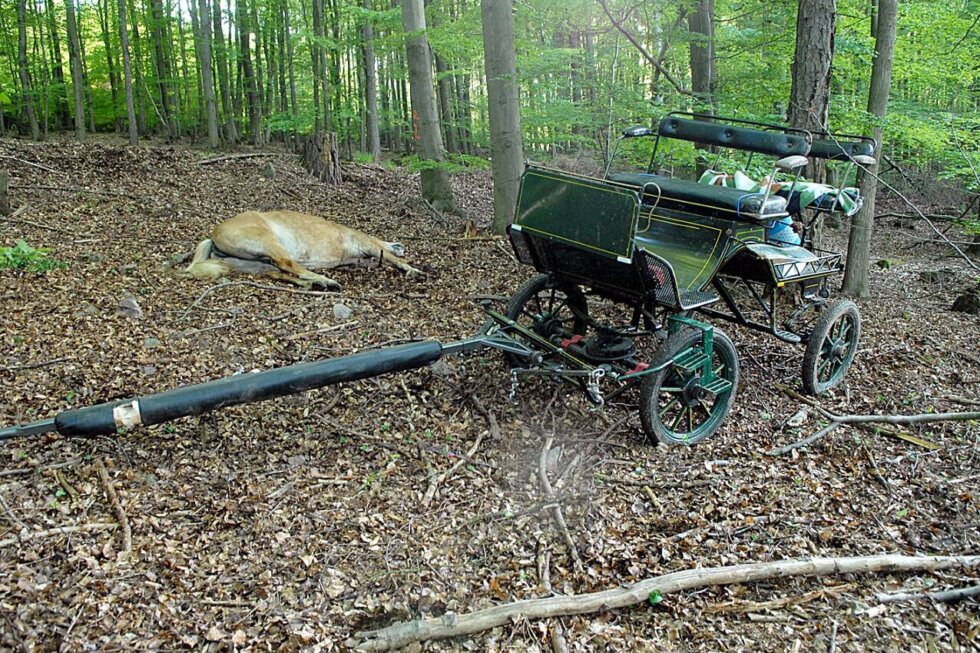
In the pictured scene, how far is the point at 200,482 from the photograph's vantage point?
3.67 meters

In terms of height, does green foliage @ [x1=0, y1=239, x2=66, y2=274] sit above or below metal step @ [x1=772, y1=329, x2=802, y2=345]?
above

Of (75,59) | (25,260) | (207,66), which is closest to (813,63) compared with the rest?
(25,260)

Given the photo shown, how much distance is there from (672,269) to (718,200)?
0.96 meters

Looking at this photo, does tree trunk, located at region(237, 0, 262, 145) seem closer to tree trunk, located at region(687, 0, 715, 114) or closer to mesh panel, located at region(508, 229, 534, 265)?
tree trunk, located at region(687, 0, 715, 114)

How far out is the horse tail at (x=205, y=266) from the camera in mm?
6574

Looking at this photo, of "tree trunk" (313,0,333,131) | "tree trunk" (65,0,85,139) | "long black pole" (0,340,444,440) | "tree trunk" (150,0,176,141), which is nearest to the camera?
"long black pole" (0,340,444,440)

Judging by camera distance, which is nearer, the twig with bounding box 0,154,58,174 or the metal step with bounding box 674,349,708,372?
the metal step with bounding box 674,349,708,372

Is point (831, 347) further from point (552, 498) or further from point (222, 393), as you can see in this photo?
point (222, 393)

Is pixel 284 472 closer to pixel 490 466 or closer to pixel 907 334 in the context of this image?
pixel 490 466

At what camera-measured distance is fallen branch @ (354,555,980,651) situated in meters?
2.80

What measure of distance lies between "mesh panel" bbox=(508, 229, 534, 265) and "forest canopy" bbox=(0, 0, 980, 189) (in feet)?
13.0

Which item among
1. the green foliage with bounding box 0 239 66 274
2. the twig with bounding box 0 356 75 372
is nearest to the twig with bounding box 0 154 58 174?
the green foliage with bounding box 0 239 66 274

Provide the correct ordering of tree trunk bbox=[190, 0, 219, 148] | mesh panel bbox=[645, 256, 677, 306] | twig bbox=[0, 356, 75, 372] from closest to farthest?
mesh panel bbox=[645, 256, 677, 306] < twig bbox=[0, 356, 75, 372] < tree trunk bbox=[190, 0, 219, 148]

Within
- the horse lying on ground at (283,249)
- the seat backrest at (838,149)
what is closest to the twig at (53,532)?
the horse lying on ground at (283,249)
